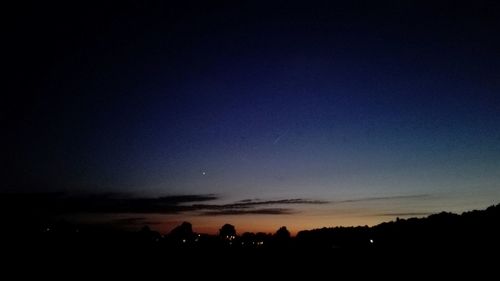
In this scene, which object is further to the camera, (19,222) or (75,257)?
(19,222)

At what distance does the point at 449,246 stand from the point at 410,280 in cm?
1984

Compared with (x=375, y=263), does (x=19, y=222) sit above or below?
above

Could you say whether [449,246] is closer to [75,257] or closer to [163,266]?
[163,266]

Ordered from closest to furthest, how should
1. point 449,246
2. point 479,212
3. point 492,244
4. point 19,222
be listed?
point 492,244, point 449,246, point 19,222, point 479,212

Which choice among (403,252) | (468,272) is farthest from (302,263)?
(468,272)

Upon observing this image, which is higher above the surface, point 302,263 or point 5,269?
point 5,269

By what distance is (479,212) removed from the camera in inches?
2771

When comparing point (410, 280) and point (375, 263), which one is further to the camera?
point (375, 263)

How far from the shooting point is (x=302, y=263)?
4975 cm

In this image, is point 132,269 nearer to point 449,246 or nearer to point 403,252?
point 403,252

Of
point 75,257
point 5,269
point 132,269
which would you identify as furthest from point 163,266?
point 5,269

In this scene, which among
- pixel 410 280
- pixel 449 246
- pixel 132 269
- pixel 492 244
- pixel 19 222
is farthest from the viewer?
pixel 19 222

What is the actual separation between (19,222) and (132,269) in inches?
1365

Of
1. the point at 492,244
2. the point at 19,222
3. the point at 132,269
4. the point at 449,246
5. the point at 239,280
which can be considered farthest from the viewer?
the point at 19,222
